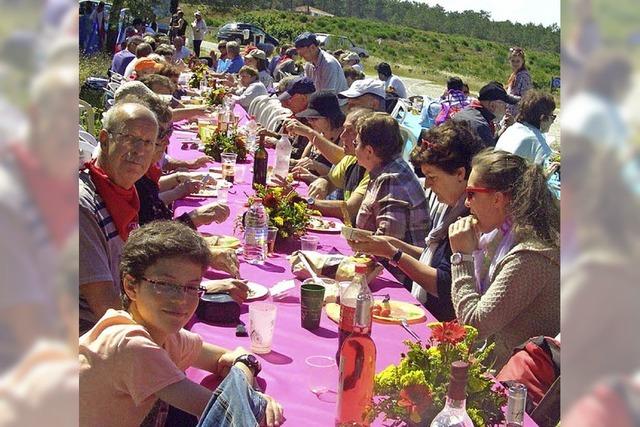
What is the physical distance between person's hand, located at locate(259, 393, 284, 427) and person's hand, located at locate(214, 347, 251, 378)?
0.23 m

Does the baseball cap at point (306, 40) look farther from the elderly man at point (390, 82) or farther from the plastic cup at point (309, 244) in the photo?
the plastic cup at point (309, 244)

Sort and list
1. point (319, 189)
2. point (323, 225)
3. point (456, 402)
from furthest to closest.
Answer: point (319, 189), point (323, 225), point (456, 402)

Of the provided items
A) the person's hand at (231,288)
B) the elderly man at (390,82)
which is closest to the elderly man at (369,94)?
the person's hand at (231,288)

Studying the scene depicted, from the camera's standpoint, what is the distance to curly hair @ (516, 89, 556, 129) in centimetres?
630

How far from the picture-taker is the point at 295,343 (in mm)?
2367

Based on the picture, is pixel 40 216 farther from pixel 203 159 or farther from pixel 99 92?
pixel 99 92

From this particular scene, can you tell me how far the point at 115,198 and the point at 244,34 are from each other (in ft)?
86.7

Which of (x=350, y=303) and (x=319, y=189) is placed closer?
(x=350, y=303)

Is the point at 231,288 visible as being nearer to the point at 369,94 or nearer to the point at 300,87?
the point at 369,94

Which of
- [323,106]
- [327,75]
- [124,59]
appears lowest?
[323,106]

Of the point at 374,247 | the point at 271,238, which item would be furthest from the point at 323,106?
the point at 374,247

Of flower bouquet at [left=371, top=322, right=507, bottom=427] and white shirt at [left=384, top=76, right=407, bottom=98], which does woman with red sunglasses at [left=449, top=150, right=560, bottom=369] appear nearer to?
flower bouquet at [left=371, top=322, right=507, bottom=427]

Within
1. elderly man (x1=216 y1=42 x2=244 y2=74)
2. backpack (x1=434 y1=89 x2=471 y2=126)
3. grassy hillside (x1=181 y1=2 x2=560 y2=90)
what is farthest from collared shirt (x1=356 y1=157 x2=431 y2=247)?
grassy hillside (x1=181 y1=2 x2=560 y2=90)

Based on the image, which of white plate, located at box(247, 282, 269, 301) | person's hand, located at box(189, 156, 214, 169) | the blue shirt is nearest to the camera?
white plate, located at box(247, 282, 269, 301)
